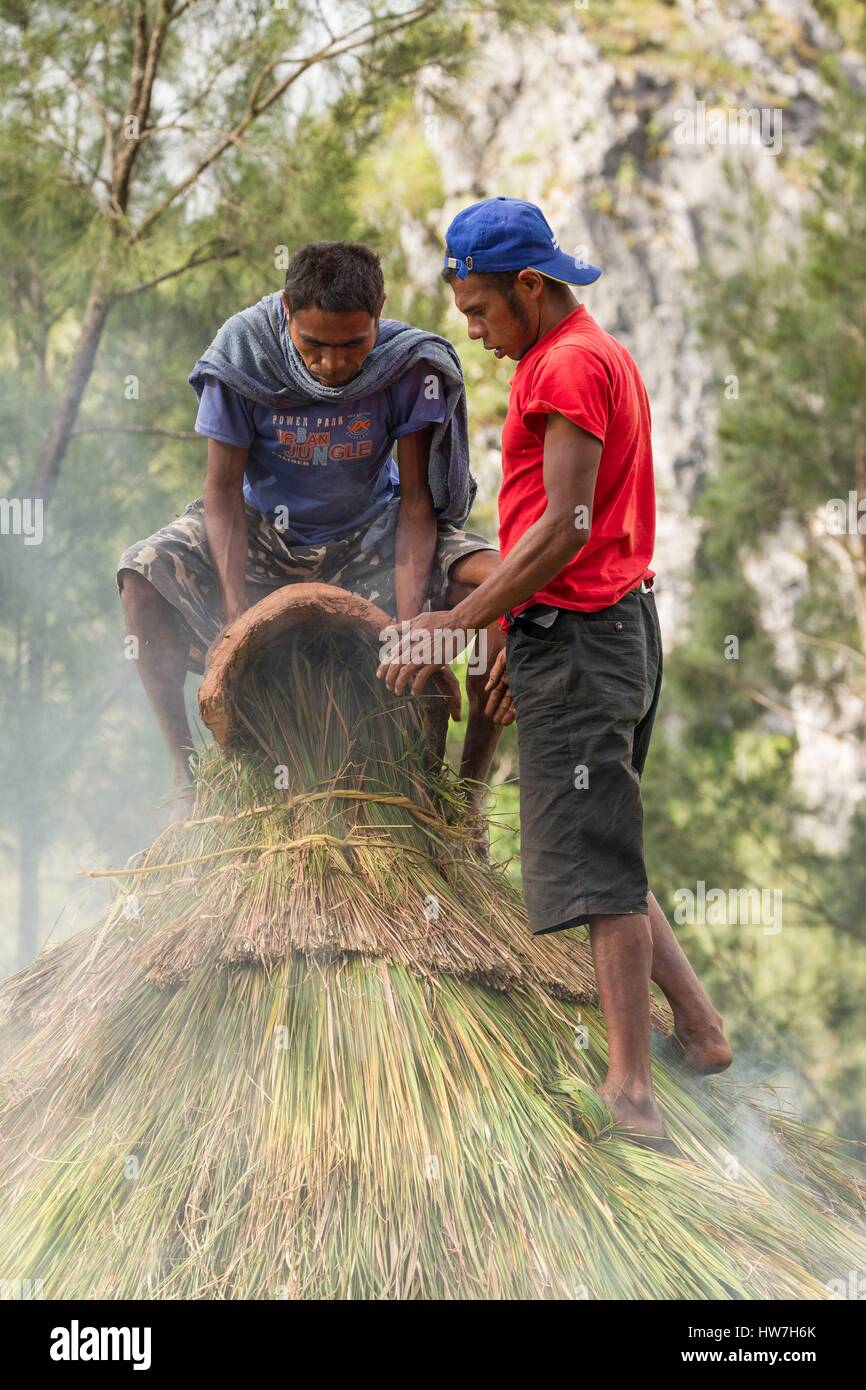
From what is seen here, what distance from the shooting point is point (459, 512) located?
2.47 meters

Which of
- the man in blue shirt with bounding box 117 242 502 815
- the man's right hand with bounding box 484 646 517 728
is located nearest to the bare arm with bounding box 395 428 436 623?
the man in blue shirt with bounding box 117 242 502 815

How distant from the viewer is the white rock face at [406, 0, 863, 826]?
13.8 metres

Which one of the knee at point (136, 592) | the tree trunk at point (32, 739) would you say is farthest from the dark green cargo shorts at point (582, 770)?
the tree trunk at point (32, 739)

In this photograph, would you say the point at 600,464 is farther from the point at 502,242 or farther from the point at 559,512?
the point at 502,242

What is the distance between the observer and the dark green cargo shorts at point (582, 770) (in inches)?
76.8

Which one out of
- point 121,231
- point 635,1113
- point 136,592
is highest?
point 121,231

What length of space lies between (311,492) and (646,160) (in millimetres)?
13162

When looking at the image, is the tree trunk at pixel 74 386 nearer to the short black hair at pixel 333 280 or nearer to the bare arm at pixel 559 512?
the short black hair at pixel 333 280

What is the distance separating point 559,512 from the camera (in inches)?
73.5

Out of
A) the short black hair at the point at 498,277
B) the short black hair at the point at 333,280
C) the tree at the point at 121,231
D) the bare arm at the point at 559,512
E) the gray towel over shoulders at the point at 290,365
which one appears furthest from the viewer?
the tree at the point at 121,231

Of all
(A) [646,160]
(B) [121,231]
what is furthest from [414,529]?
(A) [646,160]

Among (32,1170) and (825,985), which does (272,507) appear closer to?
(32,1170)

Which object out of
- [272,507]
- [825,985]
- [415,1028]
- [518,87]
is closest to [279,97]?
[272,507]

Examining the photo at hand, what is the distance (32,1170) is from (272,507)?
1.23 m
